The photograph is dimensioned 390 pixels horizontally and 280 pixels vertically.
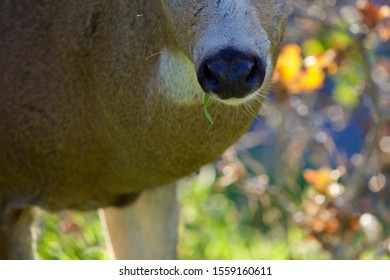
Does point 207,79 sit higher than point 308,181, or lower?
higher

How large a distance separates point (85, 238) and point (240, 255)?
0.89m

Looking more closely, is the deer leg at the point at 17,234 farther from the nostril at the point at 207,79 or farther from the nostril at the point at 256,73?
the nostril at the point at 256,73

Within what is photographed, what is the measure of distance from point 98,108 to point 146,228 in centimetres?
110

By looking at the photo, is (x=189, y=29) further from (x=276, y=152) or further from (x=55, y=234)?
(x=276, y=152)

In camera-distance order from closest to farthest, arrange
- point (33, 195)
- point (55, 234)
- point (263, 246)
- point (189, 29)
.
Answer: point (189, 29), point (33, 195), point (55, 234), point (263, 246)

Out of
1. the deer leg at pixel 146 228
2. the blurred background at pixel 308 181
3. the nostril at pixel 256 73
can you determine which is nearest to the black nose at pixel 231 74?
the nostril at pixel 256 73

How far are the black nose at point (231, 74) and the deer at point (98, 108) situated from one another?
1.02 feet

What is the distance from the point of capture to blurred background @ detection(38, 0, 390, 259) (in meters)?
5.95

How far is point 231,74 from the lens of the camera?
3912 millimetres

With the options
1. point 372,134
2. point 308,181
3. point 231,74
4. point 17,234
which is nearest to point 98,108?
point 17,234

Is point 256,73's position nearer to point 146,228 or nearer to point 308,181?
point 146,228

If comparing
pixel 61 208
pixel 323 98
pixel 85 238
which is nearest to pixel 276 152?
pixel 323 98

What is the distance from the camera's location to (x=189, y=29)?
13.7 feet

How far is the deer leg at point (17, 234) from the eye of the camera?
520cm
